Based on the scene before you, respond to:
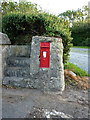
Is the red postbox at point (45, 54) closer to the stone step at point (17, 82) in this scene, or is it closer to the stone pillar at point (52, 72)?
the stone pillar at point (52, 72)

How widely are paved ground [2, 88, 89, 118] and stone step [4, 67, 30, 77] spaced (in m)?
0.52

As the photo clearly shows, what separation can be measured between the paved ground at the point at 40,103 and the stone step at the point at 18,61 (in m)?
0.96

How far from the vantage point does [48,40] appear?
3932mm

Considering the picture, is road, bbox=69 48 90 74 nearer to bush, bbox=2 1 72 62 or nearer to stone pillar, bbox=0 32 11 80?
bush, bbox=2 1 72 62

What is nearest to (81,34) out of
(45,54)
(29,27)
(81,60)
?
(81,60)

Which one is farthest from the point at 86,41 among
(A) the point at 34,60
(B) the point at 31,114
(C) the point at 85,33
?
(B) the point at 31,114

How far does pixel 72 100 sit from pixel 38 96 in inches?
34.4

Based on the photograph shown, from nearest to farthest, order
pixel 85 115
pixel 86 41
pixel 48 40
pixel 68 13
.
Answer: pixel 85 115 < pixel 48 40 < pixel 86 41 < pixel 68 13

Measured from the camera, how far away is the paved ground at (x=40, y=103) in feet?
8.65

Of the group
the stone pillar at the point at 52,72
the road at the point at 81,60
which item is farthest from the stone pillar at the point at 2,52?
the road at the point at 81,60

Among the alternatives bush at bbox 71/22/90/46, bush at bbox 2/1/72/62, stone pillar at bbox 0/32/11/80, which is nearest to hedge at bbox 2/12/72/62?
bush at bbox 2/1/72/62

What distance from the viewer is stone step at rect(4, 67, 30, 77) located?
13.8 feet

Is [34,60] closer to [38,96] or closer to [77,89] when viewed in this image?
[38,96]

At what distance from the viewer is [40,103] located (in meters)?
3.08
